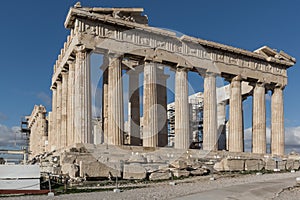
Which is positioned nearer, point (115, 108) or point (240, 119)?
point (115, 108)

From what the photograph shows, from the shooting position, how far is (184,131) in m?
32.0

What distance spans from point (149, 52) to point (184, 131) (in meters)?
6.66

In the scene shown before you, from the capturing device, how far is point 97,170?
19.0 m

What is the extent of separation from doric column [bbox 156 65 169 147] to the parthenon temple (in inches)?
3.4

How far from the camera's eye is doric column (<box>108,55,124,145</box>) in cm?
2872

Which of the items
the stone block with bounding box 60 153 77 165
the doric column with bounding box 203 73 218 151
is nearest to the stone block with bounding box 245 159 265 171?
the doric column with bounding box 203 73 218 151

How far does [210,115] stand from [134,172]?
602 inches

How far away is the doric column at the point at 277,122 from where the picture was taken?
3806cm

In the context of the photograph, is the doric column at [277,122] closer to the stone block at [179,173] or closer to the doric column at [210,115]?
the doric column at [210,115]

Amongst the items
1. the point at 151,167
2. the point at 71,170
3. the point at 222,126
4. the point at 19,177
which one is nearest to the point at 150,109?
the point at 151,167

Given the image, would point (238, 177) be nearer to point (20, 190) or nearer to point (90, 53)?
point (20, 190)

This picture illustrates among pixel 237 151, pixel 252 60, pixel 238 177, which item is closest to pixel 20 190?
pixel 238 177

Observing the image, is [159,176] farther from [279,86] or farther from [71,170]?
[279,86]

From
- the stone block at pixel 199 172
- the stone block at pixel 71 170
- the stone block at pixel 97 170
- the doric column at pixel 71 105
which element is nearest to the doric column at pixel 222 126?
the doric column at pixel 71 105
